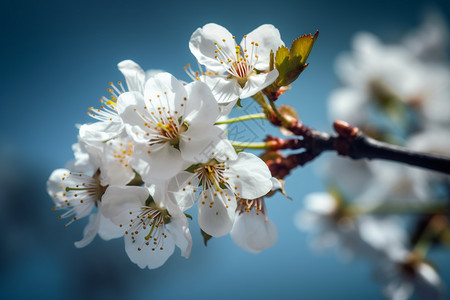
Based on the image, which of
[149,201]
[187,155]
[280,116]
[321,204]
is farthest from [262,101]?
[321,204]

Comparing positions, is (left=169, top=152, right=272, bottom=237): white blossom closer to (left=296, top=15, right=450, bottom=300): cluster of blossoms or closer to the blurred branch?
the blurred branch

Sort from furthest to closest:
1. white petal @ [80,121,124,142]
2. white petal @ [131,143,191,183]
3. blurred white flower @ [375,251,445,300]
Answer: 1. blurred white flower @ [375,251,445,300]
2. white petal @ [80,121,124,142]
3. white petal @ [131,143,191,183]

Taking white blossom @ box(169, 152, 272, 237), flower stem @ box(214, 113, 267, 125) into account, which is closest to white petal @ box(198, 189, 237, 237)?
white blossom @ box(169, 152, 272, 237)

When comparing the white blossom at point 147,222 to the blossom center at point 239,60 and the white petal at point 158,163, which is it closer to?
the white petal at point 158,163

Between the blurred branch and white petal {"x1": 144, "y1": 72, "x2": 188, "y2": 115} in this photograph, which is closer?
white petal {"x1": 144, "y1": 72, "x2": 188, "y2": 115}

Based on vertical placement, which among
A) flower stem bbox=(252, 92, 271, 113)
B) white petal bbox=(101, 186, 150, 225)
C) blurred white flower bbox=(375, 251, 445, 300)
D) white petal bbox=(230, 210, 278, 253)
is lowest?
blurred white flower bbox=(375, 251, 445, 300)

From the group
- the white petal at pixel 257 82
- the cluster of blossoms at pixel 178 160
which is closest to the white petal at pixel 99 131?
the cluster of blossoms at pixel 178 160

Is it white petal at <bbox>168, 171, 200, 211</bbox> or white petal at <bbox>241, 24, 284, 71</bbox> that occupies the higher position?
white petal at <bbox>241, 24, 284, 71</bbox>

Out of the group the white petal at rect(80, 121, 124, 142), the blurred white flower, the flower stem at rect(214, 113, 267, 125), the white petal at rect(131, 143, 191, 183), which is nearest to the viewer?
the white petal at rect(131, 143, 191, 183)

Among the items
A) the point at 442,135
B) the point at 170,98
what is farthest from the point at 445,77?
the point at 170,98
